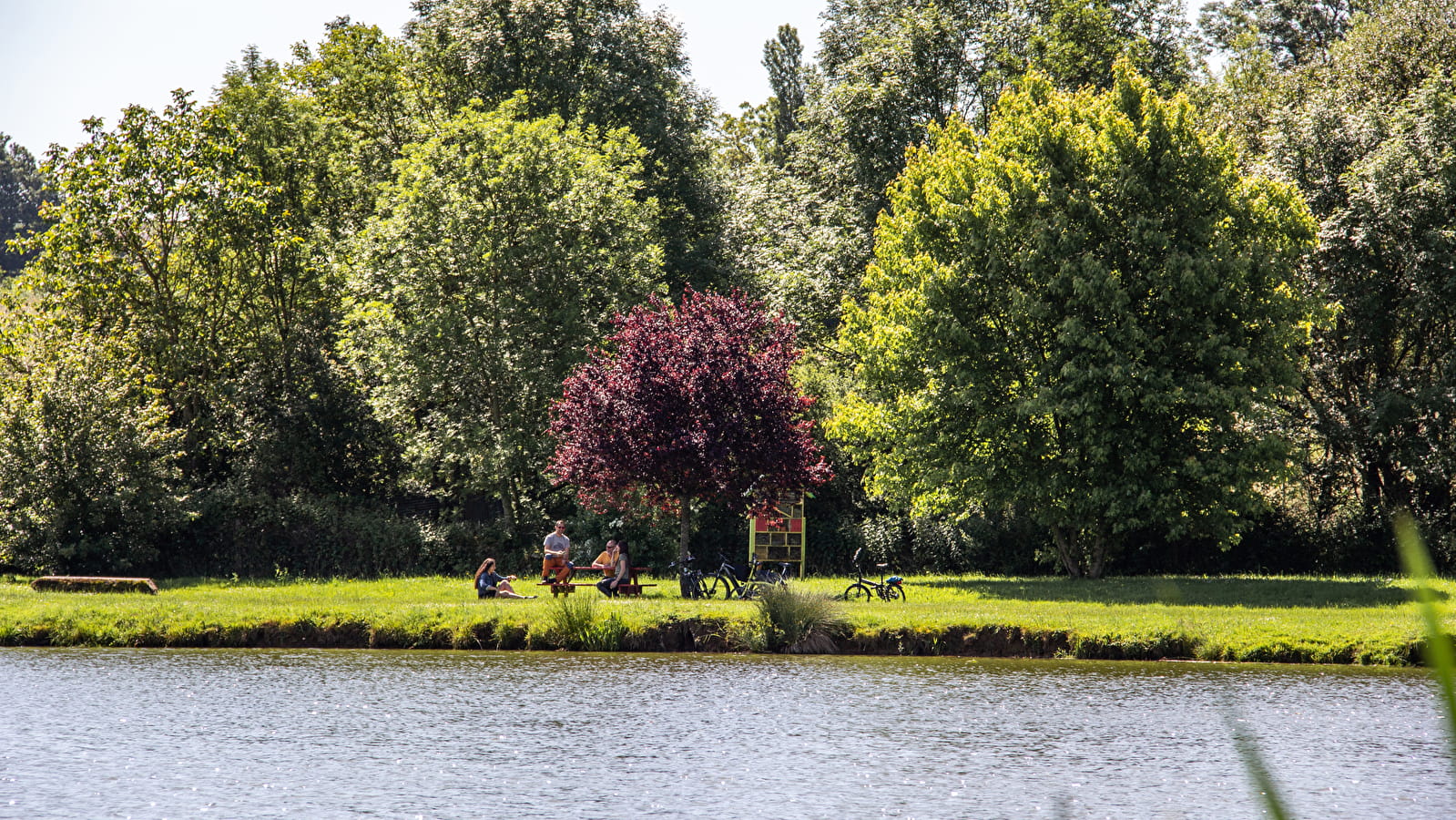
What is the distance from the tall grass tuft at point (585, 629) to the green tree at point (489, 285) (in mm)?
12967

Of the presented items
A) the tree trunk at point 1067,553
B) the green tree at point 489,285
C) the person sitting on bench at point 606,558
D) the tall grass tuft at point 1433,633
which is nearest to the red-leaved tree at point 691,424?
the person sitting on bench at point 606,558

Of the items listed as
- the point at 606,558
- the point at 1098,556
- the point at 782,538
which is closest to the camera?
the point at 606,558

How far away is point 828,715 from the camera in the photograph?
15.9 metres

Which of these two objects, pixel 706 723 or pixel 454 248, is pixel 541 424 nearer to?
pixel 454 248

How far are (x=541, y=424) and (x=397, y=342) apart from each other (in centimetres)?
457

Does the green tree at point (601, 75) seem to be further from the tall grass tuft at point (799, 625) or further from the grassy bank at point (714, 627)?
the tall grass tuft at point (799, 625)

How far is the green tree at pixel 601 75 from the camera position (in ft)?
144

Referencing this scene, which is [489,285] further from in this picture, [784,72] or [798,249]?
[784,72]

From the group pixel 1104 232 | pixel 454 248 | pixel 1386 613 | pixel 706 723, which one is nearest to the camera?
pixel 706 723

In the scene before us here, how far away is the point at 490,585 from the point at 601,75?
23.8 m

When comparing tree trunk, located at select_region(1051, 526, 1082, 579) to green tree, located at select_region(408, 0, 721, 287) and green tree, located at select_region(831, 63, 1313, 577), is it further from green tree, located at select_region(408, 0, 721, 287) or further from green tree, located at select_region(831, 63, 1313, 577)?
green tree, located at select_region(408, 0, 721, 287)

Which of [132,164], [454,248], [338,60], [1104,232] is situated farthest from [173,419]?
[1104,232]

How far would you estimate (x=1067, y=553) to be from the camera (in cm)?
3156

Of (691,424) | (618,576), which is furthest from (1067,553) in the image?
(618,576)
